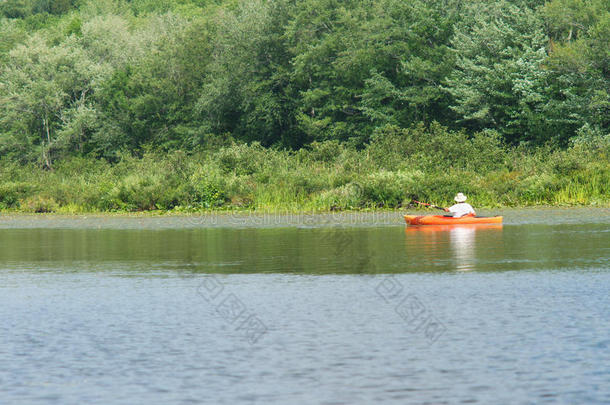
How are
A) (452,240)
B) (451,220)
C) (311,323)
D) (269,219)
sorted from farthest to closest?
(269,219) < (451,220) < (452,240) < (311,323)

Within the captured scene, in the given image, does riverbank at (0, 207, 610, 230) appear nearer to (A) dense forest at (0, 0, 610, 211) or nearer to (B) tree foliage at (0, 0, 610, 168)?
(A) dense forest at (0, 0, 610, 211)

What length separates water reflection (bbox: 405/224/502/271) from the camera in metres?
19.3

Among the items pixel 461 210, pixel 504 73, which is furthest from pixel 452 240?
pixel 504 73

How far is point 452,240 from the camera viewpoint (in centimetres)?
2445

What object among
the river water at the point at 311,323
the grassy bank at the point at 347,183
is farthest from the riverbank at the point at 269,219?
the river water at the point at 311,323

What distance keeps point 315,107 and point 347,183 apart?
103 ft

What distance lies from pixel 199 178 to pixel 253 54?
32141 mm

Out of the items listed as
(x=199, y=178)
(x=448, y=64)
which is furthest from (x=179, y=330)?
(x=448, y=64)

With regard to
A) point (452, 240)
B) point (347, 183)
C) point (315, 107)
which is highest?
point (315, 107)

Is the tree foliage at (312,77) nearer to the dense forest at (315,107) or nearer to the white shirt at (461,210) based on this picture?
the dense forest at (315,107)

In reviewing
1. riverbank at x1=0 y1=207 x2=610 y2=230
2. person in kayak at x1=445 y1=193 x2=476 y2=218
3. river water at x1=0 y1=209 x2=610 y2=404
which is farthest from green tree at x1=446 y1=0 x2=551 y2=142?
river water at x1=0 y1=209 x2=610 y2=404

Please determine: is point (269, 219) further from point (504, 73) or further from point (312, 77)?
point (312, 77)

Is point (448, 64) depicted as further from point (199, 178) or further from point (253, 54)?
point (199, 178)

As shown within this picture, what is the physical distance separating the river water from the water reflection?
0.20 meters
